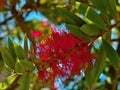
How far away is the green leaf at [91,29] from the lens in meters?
1.40

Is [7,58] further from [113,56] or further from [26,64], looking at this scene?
[113,56]

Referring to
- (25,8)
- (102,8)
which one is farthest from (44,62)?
(25,8)

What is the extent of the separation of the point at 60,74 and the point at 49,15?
1.38 meters

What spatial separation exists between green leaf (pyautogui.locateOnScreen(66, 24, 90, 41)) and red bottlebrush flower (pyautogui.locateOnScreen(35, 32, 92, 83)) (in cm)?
2

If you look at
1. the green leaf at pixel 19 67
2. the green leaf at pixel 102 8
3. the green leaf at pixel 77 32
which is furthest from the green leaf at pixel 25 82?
the green leaf at pixel 102 8

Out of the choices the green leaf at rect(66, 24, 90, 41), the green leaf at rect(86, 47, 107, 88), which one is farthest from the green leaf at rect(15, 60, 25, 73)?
the green leaf at rect(86, 47, 107, 88)

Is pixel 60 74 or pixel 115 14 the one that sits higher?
pixel 115 14

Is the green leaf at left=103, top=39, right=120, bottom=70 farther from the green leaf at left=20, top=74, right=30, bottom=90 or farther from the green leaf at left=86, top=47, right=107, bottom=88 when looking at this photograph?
the green leaf at left=20, top=74, right=30, bottom=90

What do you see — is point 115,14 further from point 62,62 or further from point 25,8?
point 25,8

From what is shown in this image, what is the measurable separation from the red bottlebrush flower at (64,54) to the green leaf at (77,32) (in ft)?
0.07

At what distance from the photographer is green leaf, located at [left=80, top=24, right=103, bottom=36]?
1.40 m

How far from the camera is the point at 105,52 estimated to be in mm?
1505

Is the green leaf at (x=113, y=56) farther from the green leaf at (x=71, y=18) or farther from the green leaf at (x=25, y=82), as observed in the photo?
the green leaf at (x=25, y=82)

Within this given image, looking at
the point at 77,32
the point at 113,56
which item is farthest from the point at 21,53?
the point at 113,56
